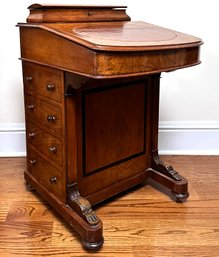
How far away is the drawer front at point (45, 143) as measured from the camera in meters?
1.74

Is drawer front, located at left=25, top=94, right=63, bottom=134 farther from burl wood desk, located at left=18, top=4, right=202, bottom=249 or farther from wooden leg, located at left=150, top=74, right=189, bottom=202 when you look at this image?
wooden leg, located at left=150, top=74, right=189, bottom=202

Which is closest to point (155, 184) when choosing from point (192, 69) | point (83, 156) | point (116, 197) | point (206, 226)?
point (116, 197)

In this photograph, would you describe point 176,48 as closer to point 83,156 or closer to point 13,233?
point 83,156

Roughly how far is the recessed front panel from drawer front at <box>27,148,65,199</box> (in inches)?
5.4

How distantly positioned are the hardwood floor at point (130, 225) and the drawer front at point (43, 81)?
0.61 meters

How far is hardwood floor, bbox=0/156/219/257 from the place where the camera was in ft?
5.34

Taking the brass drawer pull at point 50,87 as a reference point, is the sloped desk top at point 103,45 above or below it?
above

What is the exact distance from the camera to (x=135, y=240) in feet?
5.56

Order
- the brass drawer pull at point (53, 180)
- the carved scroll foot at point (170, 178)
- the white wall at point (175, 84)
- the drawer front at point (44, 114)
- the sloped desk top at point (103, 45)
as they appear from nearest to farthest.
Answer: the sloped desk top at point (103, 45) → the drawer front at point (44, 114) → the brass drawer pull at point (53, 180) → the carved scroll foot at point (170, 178) → the white wall at point (175, 84)

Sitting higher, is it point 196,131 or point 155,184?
point 196,131

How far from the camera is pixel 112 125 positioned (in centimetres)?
187

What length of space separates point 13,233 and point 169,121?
4.55 ft

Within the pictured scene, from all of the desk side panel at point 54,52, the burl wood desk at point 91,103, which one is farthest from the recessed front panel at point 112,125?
the desk side panel at point 54,52

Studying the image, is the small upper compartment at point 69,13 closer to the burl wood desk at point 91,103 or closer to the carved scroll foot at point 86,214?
the burl wood desk at point 91,103
